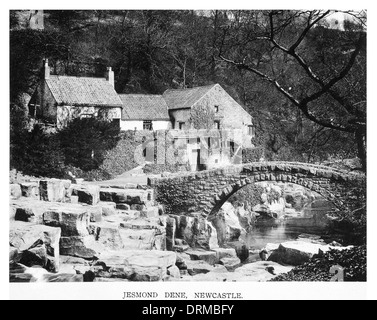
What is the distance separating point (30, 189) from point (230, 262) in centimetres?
388

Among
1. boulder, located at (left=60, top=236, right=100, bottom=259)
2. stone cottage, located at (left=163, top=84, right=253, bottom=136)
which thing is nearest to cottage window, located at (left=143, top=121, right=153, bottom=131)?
stone cottage, located at (left=163, top=84, right=253, bottom=136)

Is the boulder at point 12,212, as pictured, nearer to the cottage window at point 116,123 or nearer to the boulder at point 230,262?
the cottage window at point 116,123

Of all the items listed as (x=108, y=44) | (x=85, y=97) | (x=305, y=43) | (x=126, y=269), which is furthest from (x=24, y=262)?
(x=305, y=43)

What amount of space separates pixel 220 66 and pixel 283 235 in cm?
345

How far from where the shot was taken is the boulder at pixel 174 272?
11930 mm

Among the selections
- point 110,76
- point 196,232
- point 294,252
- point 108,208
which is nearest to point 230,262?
point 196,232

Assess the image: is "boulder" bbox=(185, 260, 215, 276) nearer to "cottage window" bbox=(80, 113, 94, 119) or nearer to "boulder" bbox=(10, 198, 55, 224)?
"boulder" bbox=(10, 198, 55, 224)

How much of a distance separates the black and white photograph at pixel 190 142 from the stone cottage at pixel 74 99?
0.02 m

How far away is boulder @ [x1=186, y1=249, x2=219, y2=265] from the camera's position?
12.7 m

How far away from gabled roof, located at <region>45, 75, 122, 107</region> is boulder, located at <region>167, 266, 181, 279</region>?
322cm

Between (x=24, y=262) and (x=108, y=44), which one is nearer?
(x=24, y=262)

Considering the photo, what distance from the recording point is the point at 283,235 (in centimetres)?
1327

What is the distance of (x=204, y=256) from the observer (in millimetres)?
12766
